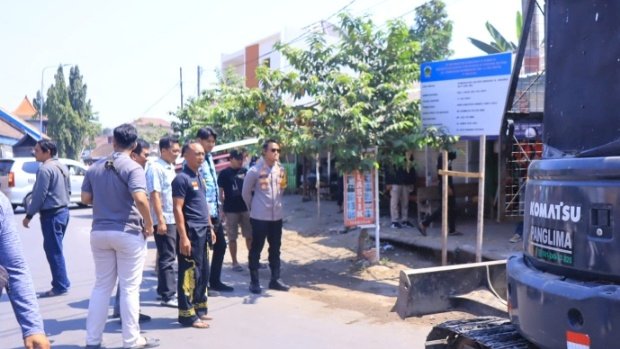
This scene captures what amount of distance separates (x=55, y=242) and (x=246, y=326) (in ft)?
8.83

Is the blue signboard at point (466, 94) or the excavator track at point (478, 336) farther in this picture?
the blue signboard at point (466, 94)

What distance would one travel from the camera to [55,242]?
7188 mm

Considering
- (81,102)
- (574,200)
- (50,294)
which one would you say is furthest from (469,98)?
(81,102)

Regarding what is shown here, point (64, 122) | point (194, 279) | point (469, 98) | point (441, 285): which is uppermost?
point (64, 122)

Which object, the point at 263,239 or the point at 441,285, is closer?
the point at 441,285

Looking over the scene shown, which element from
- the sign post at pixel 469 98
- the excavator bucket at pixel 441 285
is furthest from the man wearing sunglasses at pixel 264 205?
the excavator bucket at pixel 441 285

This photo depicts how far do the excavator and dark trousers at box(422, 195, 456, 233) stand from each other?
7.74 metres

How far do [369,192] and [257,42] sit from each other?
26972 mm

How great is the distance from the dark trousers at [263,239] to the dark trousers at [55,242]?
2196 millimetres

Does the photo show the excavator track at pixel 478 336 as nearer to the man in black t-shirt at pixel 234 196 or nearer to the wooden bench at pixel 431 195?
the man in black t-shirt at pixel 234 196

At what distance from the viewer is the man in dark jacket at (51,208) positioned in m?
7.13

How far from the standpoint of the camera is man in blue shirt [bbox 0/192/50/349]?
2719 mm

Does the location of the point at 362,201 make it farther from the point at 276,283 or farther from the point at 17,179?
the point at 17,179

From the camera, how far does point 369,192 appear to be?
8859 mm
